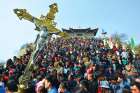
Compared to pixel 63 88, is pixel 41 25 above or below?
above

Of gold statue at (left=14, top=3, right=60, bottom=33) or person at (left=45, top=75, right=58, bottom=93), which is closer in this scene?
person at (left=45, top=75, right=58, bottom=93)

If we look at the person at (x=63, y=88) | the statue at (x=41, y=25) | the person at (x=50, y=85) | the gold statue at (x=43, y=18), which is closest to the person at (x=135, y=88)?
the person at (x=50, y=85)

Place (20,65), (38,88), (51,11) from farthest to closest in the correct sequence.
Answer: (20,65), (51,11), (38,88)

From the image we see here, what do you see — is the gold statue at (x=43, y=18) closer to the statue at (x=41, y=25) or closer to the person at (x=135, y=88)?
the statue at (x=41, y=25)

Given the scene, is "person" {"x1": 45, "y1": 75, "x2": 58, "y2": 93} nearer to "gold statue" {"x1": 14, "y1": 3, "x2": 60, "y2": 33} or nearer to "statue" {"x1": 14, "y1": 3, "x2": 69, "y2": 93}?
"statue" {"x1": 14, "y1": 3, "x2": 69, "y2": 93}

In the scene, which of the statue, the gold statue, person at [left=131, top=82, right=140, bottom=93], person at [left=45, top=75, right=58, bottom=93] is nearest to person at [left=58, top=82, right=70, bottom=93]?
person at [left=45, top=75, right=58, bottom=93]

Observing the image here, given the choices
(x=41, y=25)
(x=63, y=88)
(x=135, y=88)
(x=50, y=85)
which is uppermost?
(x=41, y=25)

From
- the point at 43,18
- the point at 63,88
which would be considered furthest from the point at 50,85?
the point at 43,18

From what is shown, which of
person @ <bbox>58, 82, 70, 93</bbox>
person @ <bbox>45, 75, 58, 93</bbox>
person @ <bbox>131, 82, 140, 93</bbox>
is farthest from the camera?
person @ <bbox>58, 82, 70, 93</bbox>

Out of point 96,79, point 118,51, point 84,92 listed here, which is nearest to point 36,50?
point 96,79

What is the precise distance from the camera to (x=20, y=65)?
837 inches

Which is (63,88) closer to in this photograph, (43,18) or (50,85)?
(50,85)

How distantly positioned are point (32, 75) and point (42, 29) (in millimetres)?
1915

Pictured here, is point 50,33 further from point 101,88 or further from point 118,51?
point 118,51
